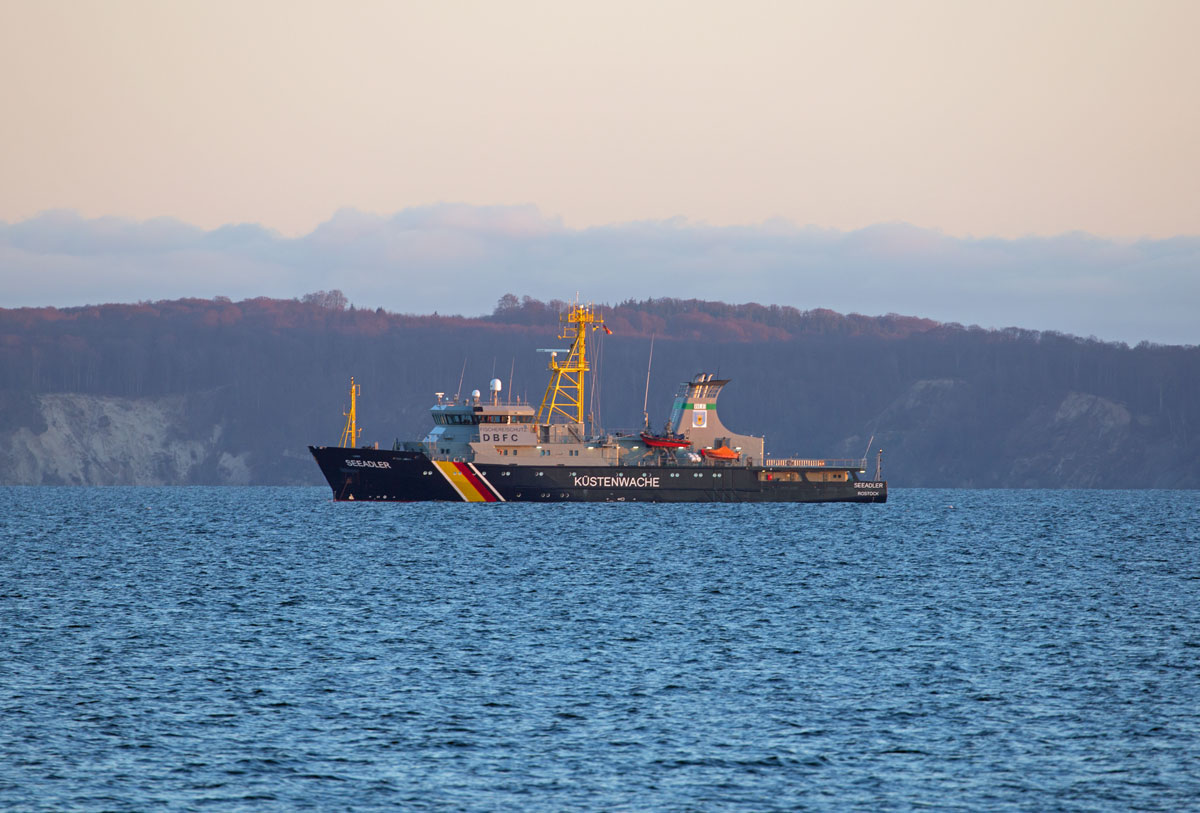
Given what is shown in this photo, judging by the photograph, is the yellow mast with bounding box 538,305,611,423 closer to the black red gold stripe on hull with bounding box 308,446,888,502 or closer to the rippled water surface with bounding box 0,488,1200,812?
the black red gold stripe on hull with bounding box 308,446,888,502

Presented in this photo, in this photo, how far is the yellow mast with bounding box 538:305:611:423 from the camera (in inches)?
3533

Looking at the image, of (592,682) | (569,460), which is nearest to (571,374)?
(569,460)

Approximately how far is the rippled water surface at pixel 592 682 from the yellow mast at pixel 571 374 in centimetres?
3135

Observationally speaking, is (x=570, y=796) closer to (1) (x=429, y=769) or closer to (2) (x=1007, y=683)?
(1) (x=429, y=769)

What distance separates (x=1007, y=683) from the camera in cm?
2884

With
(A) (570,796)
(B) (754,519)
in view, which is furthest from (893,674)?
(B) (754,519)

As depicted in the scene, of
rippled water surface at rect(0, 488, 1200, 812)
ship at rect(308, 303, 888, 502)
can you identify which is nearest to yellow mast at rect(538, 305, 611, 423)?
ship at rect(308, 303, 888, 502)

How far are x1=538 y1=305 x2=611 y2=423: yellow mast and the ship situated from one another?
0.32ft

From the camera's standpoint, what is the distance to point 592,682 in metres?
28.5

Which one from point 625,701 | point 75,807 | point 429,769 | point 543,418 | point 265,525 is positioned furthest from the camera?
point 543,418

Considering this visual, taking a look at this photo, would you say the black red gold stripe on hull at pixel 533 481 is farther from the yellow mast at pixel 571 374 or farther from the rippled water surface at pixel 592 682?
the rippled water surface at pixel 592 682

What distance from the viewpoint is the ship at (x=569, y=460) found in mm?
83062

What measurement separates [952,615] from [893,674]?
1107 centimetres

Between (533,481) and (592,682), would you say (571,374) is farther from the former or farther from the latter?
(592,682)
